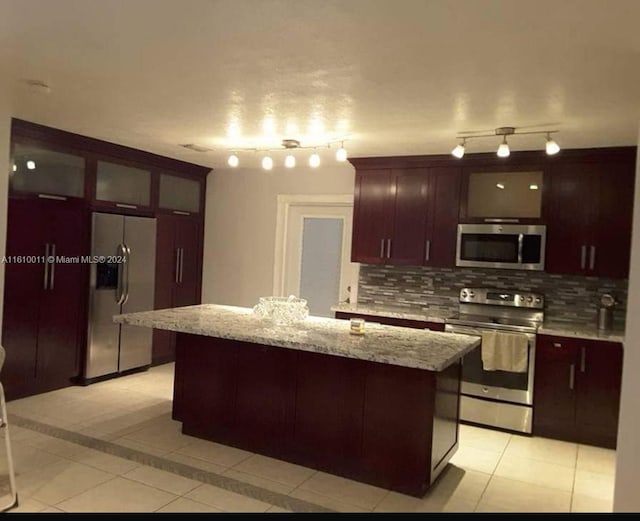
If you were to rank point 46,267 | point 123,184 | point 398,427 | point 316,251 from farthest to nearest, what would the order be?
1. point 316,251
2. point 123,184
3. point 46,267
4. point 398,427

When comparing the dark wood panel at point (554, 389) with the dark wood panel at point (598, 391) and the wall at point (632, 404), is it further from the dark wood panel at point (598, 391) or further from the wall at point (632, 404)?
the wall at point (632, 404)

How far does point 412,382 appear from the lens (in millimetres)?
2918

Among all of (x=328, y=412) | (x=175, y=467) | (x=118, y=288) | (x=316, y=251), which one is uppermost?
(x=316, y=251)

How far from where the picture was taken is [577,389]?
3904mm

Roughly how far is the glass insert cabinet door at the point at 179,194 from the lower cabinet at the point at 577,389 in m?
Result: 3.90

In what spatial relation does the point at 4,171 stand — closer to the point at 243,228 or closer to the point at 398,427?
the point at 243,228

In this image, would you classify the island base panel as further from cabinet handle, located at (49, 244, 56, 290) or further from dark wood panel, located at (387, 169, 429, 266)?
dark wood panel, located at (387, 169, 429, 266)

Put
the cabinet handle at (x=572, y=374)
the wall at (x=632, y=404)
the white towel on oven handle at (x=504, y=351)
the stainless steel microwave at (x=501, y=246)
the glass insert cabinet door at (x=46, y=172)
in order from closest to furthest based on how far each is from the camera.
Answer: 1. the wall at (x=632, y=404)
2. the cabinet handle at (x=572, y=374)
3. the white towel on oven handle at (x=504, y=351)
4. the glass insert cabinet door at (x=46, y=172)
5. the stainless steel microwave at (x=501, y=246)

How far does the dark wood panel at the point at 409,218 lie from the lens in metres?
4.71

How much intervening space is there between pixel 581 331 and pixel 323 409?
84.2 inches

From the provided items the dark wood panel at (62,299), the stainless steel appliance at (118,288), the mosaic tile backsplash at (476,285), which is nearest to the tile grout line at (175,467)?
the dark wood panel at (62,299)

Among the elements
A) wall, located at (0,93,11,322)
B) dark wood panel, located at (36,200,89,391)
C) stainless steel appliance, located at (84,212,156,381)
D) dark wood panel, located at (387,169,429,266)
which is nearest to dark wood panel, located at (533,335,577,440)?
dark wood panel, located at (387,169,429,266)

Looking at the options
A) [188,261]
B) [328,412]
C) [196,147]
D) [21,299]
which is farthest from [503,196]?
[21,299]

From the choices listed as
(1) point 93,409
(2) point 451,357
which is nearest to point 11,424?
(1) point 93,409
